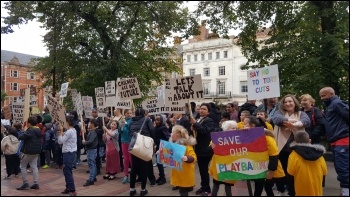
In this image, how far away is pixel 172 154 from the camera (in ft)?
20.8

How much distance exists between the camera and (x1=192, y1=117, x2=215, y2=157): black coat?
713cm

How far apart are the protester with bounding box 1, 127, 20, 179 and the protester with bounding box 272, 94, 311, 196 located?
7.01 m

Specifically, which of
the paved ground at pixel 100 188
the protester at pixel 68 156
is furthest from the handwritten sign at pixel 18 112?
the protester at pixel 68 156

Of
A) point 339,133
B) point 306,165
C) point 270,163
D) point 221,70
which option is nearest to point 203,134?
point 270,163

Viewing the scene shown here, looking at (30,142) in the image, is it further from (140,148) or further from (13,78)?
(13,78)

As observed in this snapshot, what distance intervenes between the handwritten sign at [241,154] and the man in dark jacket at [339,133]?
153 cm

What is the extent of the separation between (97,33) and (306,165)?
19.0m

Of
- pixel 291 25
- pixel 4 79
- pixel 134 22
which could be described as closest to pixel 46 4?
pixel 134 22

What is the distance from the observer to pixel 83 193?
796cm

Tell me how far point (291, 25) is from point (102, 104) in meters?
10.2

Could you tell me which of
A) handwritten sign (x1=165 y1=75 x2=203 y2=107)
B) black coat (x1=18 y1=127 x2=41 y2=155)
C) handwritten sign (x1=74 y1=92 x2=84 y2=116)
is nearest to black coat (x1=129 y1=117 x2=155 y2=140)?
handwritten sign (x1=165 y1=75 x2=203 y2=107)

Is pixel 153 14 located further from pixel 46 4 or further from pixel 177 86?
pixel 177 86

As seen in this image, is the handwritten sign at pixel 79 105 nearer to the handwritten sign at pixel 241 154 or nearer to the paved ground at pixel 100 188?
the paved ground at pixel 100 188

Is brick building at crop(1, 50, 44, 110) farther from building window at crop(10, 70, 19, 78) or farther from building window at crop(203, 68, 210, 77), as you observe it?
building window at crop(203, 68, 210, 77)
